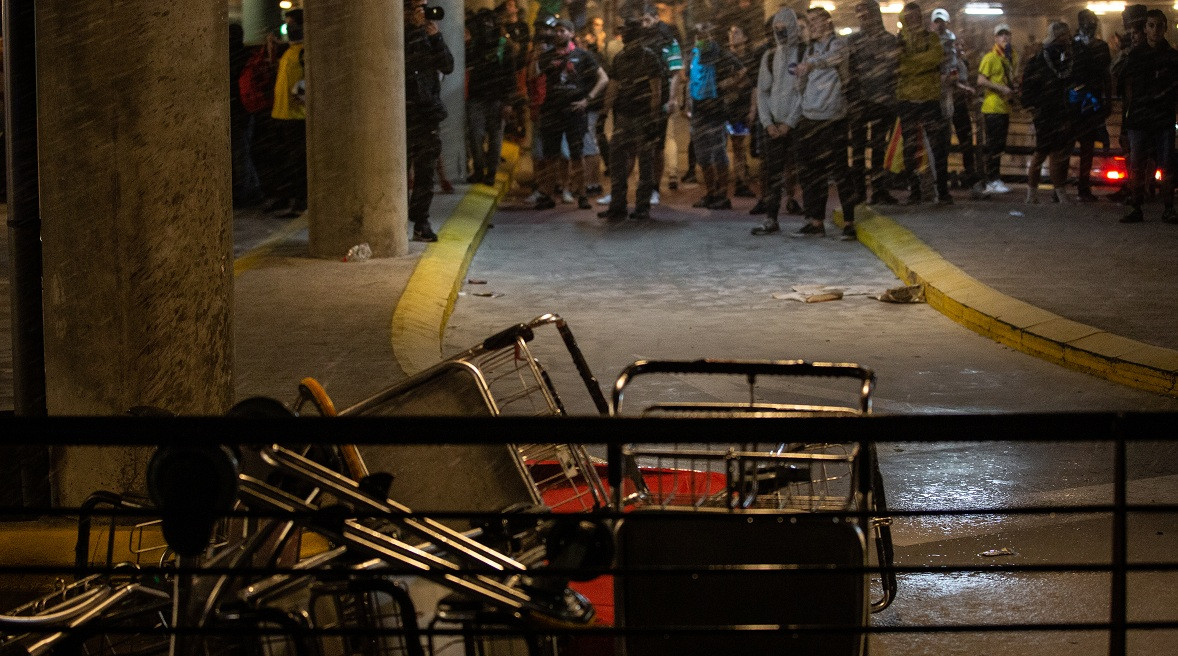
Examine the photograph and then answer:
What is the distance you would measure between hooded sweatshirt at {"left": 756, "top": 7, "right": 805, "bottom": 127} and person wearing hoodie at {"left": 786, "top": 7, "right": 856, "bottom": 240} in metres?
0.09

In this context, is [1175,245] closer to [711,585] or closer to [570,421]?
[711,585]

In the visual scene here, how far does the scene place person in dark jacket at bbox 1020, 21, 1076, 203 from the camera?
16.7m

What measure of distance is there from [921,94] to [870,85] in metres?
0.59

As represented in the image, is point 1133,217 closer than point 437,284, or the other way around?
point 437,284

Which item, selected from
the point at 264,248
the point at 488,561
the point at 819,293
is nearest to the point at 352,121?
the point at 264,248

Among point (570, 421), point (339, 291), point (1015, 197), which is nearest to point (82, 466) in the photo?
point (570, 421)

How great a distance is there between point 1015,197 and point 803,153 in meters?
3.98

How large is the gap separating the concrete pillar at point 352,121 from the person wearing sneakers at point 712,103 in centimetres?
496

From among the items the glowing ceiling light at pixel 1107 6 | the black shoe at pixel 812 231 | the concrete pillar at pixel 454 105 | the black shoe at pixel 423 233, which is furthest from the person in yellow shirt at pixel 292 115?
the glowing ceiling light at pixel 1107 6

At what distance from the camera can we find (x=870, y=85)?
51.9 feet

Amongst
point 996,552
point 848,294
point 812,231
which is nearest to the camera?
point 996,552

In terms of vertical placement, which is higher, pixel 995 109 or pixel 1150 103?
pixel 1150 103

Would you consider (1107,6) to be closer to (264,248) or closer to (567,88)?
(567,88)

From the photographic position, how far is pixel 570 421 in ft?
7.75
